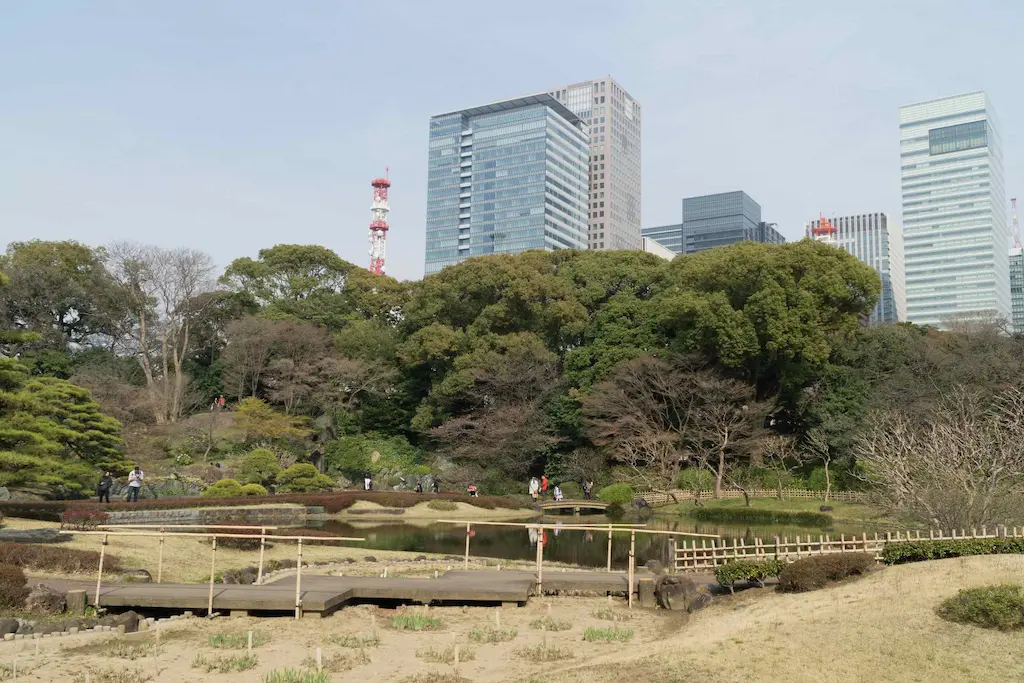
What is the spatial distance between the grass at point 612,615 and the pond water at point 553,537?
5.87 m

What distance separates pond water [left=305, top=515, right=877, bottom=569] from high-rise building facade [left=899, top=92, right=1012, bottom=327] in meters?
128

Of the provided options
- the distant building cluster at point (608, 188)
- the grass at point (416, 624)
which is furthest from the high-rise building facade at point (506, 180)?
the grass at point (416, 624)

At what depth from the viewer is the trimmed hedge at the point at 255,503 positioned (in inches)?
860

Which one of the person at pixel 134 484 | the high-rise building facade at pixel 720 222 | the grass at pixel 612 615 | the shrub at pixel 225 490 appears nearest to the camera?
the grass at pixel 612 615

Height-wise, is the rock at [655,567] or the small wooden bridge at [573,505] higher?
the rock at [655,567]

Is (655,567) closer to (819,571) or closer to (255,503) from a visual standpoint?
(819,571)

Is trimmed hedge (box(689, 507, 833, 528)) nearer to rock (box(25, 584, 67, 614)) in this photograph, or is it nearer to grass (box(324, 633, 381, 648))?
grass (box(324, 633, 381, 648))

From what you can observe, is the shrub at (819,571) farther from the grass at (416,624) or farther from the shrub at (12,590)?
the shrub at (12,590)

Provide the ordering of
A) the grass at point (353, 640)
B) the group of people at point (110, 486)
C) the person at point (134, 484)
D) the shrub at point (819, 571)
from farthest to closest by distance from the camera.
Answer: the person at point (134, 484) → the group of people at point (110, 486) → the shrub at point (819, 571) → the grass at point (353, 640)

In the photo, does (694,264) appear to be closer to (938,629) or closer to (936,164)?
(938,629)

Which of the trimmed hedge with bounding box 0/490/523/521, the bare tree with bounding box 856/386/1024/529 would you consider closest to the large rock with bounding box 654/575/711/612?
the bare tree with bounding box 856/386/1024/529

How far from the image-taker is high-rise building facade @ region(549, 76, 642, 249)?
13200 centimetres

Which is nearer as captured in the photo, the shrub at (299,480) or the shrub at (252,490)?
the shrub at (252,490)

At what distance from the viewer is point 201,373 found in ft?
166
